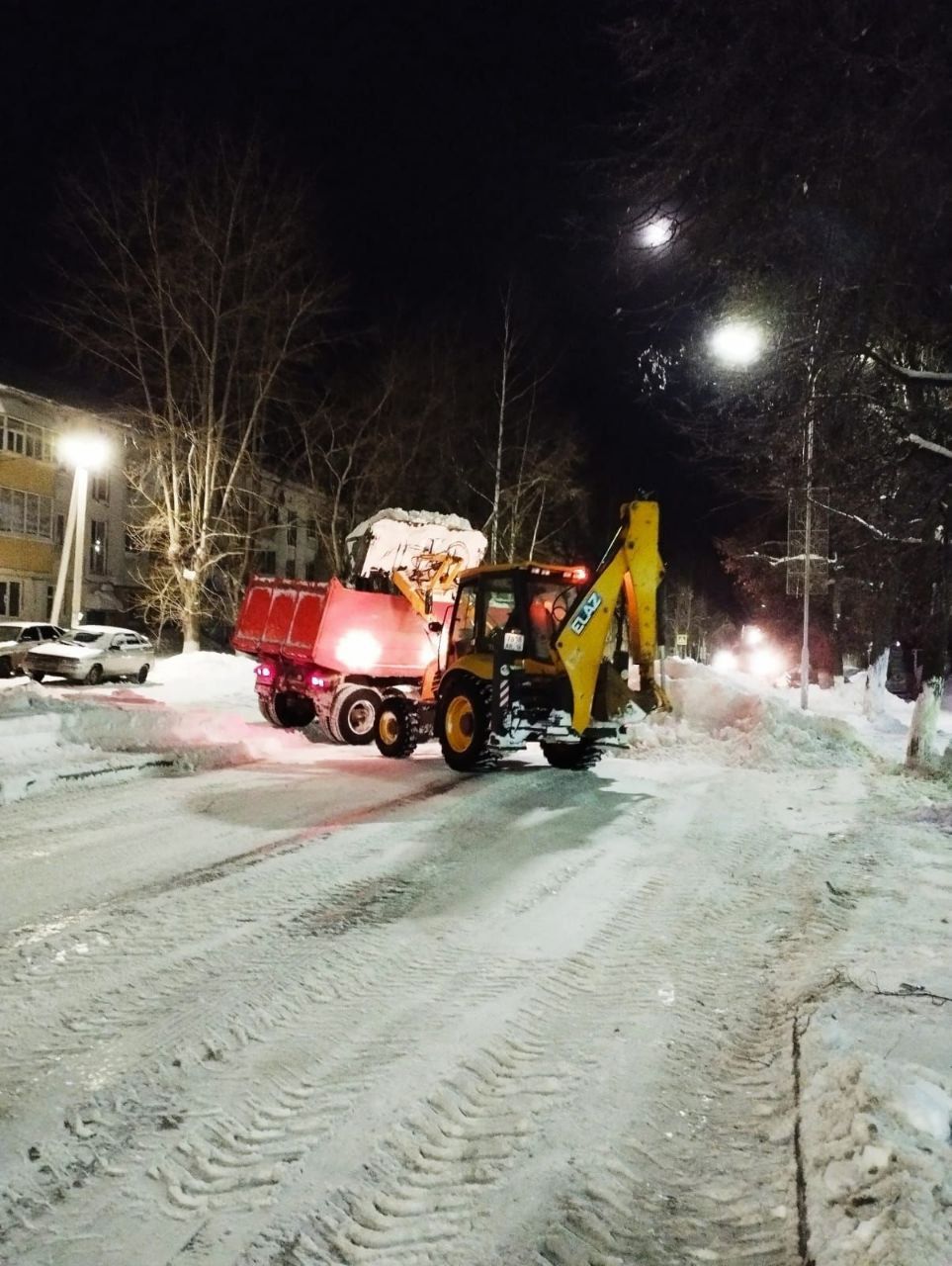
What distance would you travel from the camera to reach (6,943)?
212 inches

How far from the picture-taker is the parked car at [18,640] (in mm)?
25969

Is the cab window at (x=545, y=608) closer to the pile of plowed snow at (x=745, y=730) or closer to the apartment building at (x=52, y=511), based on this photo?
the pile of plowed snow at (x=745, y=730)

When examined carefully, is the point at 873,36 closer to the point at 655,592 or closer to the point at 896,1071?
the point at 655,592

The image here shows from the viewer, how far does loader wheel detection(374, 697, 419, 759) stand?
13.8 m

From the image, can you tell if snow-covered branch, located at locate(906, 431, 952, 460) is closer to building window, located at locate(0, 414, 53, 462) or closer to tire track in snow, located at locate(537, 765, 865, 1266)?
tire track in snow, located at locate(537, 765, 865, 1266)

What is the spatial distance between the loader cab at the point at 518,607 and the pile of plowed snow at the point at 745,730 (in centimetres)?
387

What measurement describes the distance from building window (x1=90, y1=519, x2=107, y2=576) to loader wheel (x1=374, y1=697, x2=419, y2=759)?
34181 millimetres

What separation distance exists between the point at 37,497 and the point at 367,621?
31389 millimetres

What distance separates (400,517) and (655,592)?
192 inches

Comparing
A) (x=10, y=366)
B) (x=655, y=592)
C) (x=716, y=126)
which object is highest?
(x=10, y=366)

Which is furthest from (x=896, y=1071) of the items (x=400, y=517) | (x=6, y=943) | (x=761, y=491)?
(x=761, y=491)

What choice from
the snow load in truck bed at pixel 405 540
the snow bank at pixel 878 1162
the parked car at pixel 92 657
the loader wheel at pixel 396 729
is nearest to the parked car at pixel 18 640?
the parked car at pixel 92 657

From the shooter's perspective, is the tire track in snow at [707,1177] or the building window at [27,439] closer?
the tire track in snow at [707,1177]

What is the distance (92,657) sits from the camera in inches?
1021
